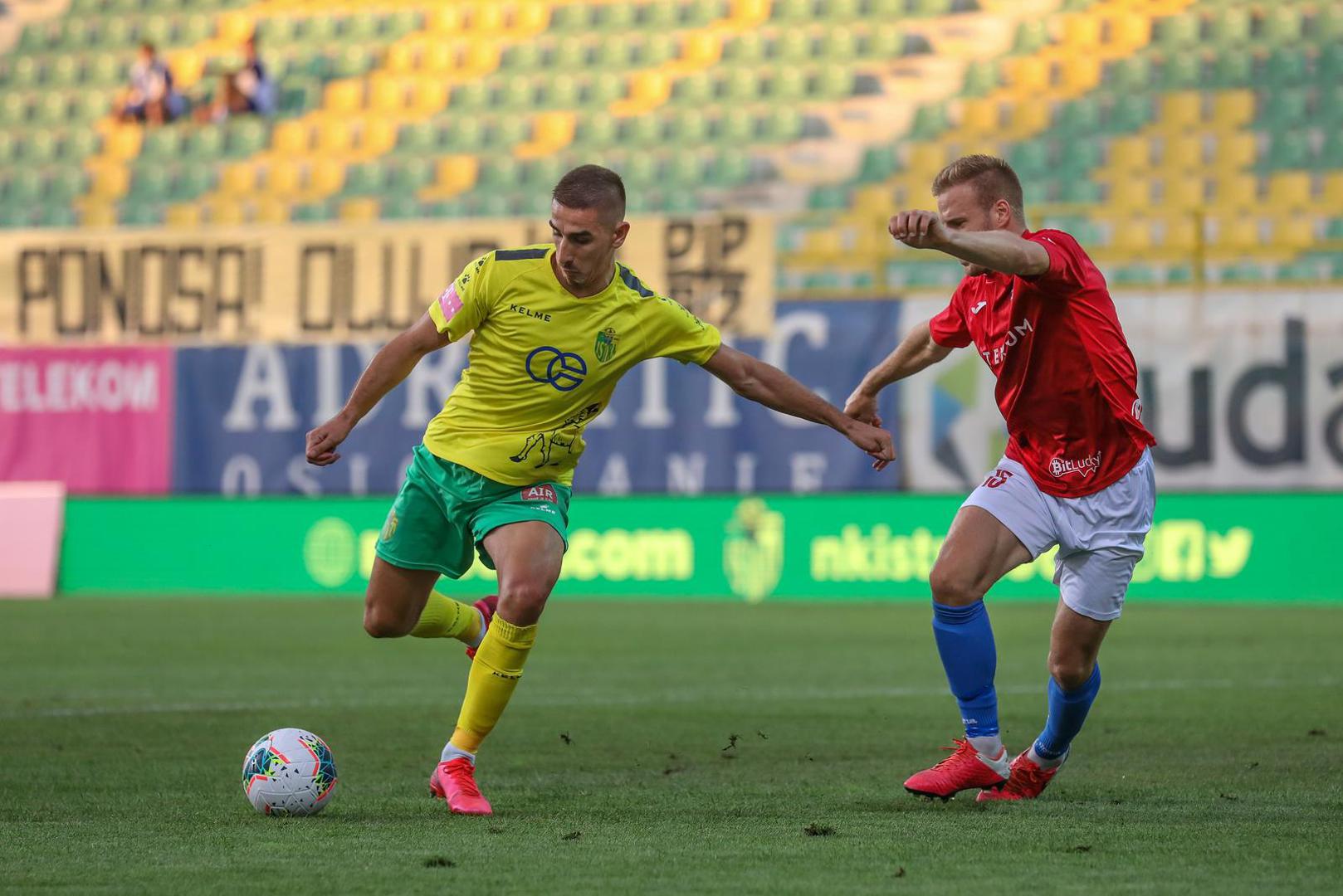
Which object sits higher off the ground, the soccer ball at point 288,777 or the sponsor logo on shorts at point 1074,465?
the sponsor logo on shorts at point 1074,465

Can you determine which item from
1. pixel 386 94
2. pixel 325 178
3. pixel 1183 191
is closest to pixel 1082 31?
pixel 1183 191

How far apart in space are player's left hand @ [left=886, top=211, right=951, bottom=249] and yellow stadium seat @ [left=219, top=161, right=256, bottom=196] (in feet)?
66.5

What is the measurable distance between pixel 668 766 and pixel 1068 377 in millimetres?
2064

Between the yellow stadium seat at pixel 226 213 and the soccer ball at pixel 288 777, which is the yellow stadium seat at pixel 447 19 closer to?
the yellow stadium seat at pixel 226 213

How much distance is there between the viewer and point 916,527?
16.7 m

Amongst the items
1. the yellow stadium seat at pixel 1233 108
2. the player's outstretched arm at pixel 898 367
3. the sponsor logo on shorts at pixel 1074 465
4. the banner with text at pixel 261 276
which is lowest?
the sponsor logo on shorts at pixel 1074 465

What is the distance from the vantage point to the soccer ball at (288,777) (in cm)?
564

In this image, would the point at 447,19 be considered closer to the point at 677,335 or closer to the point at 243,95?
the point at 243,95

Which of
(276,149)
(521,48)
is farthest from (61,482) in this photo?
(521,48)

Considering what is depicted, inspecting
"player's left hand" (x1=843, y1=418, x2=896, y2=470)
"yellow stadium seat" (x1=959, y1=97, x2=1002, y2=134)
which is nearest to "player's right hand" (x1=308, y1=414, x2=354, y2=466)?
"player's left hand" (x1=843, y1=418, x2=896, y2=470)

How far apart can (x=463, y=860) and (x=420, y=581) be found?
1.86m

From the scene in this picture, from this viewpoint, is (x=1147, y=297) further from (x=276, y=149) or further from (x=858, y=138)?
(x=276, y=149)

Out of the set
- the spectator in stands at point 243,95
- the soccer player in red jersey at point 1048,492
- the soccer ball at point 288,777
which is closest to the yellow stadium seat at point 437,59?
the spectator in stands at point 243,95

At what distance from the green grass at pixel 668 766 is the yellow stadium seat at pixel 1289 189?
810 cm
